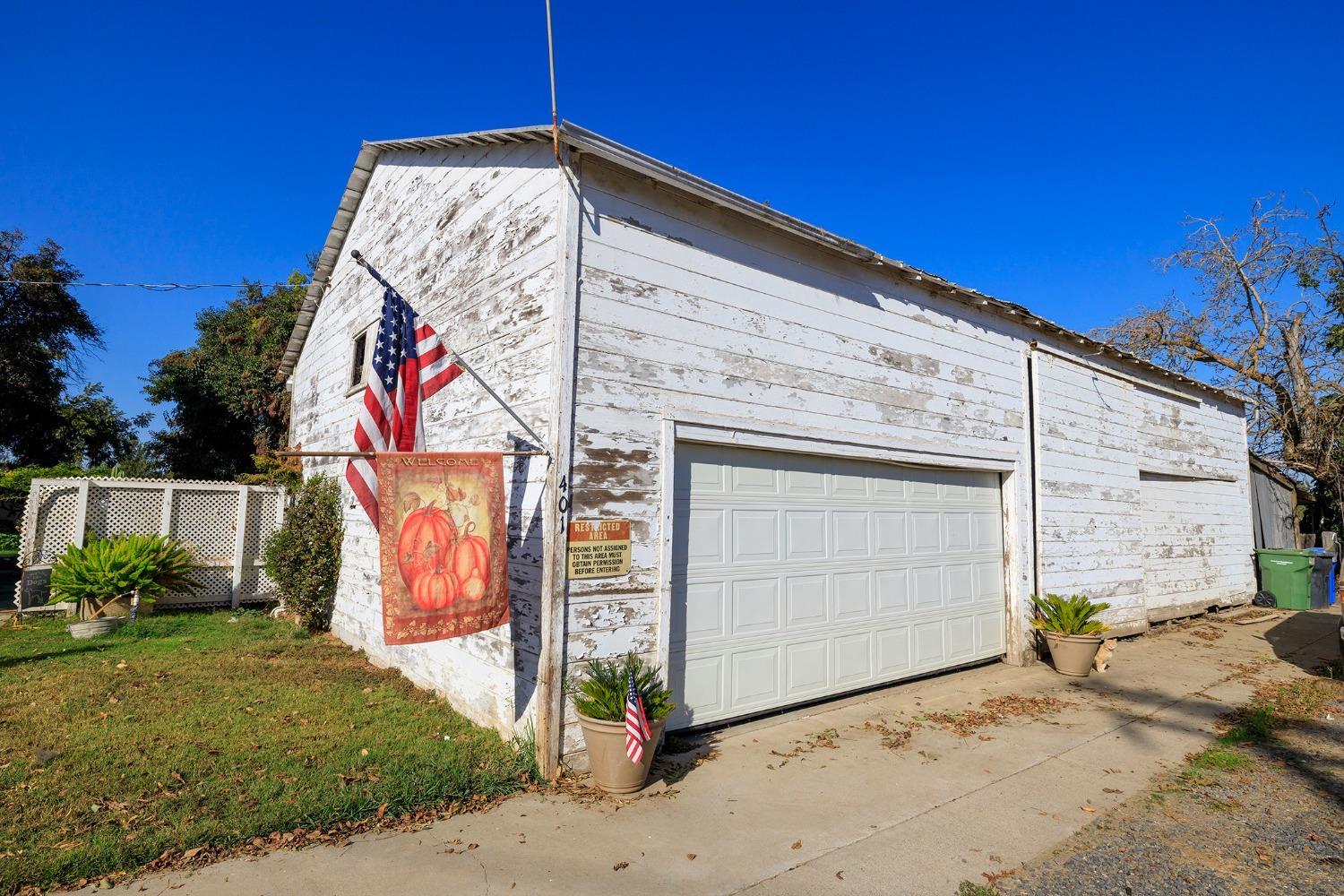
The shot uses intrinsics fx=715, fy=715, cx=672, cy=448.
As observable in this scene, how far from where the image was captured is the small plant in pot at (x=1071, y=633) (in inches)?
312

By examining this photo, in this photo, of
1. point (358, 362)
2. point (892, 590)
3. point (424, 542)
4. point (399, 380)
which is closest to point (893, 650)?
point (892, 590)

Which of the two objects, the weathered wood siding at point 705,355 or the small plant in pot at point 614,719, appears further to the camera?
the weathered wood siding at point 705,355

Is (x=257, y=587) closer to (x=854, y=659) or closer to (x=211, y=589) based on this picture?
(x=211, y=589)

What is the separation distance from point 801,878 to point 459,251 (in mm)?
5596

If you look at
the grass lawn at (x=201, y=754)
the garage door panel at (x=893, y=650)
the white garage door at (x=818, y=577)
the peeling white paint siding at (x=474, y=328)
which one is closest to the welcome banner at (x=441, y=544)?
the peeling white paint siding at (x=474, y=328)

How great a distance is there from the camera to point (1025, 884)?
137 inches

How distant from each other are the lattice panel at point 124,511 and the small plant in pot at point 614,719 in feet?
30.8

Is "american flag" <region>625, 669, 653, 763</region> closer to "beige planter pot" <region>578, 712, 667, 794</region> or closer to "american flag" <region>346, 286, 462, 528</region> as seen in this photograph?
"beige planter pot" <region>578, 712, 667, 794</region>

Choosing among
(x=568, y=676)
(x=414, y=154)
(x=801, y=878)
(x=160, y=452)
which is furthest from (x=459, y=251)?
(x=160, y=452)

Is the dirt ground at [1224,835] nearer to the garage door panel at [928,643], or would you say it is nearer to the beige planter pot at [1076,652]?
Answer: the beige planter pot at [1076,652]

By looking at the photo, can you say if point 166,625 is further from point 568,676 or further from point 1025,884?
point 1025,884

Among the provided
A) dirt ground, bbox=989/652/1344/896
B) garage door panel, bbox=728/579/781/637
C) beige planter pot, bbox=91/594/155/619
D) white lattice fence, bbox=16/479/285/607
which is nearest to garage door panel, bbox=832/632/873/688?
garage door panel, bbox=728/579/781/637

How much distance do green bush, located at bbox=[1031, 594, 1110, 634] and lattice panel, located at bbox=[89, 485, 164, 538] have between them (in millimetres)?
12310

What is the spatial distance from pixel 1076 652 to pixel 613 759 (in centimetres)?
596
